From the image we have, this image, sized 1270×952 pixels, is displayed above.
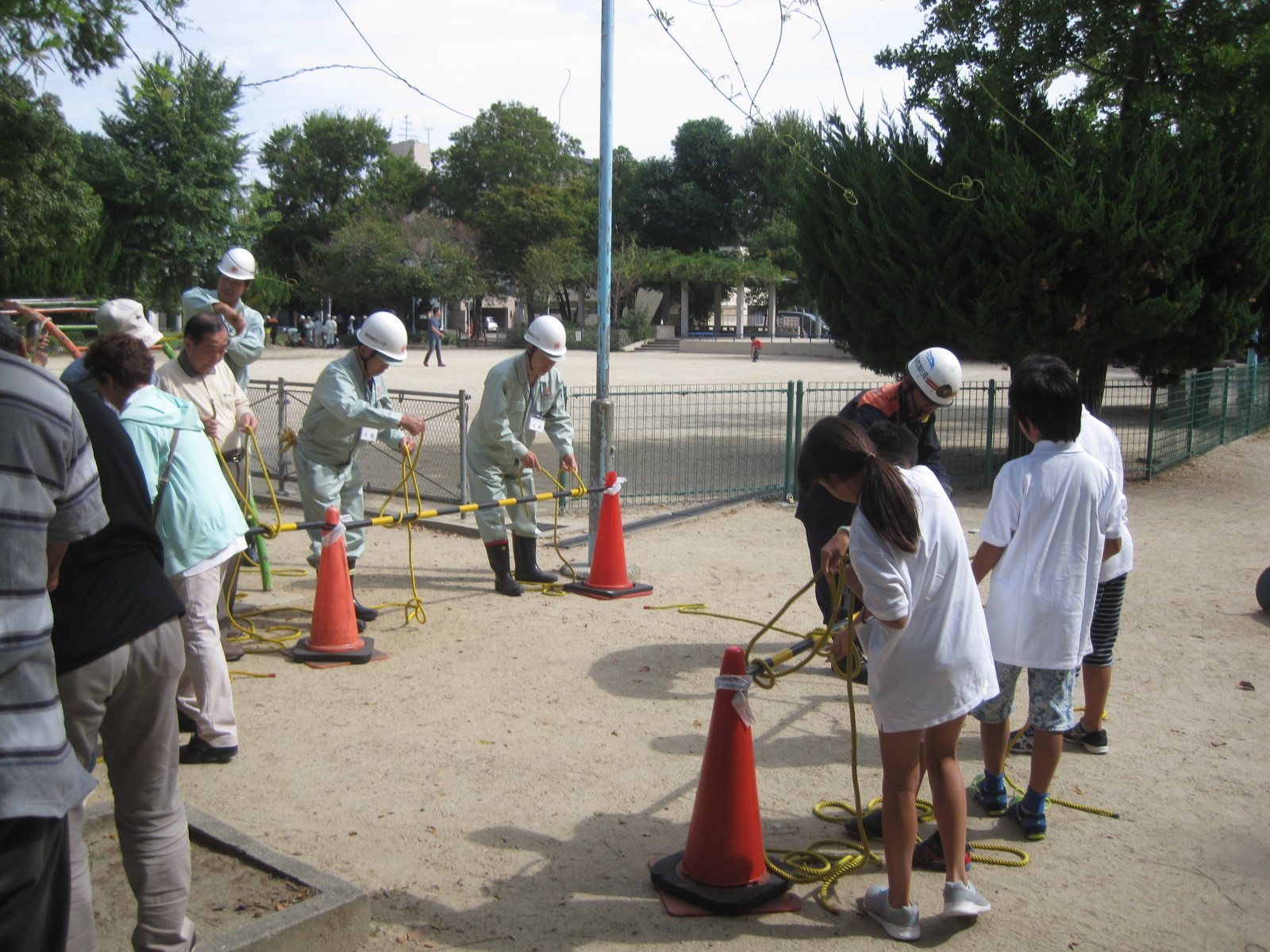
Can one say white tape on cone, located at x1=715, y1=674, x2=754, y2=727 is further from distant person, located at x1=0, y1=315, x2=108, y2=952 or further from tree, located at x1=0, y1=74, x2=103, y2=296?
tree, located at x1=0, y1=74, x2=103, y2=296

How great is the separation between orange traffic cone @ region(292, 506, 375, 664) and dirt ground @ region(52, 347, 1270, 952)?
13cm

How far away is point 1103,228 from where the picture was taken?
10.9m

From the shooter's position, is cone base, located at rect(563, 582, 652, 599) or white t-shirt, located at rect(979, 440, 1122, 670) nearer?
white t-shirt, located at rect(979, 440, 1122, 670)

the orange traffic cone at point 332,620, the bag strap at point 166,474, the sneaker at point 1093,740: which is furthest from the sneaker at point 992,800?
the orange traffic cone at point 332,620

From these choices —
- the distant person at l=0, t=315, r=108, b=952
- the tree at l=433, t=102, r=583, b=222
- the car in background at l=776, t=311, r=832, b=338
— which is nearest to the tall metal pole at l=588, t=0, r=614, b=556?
the distant person at l=0, t=315, r=108, b=952

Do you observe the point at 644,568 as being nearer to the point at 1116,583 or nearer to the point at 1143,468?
the point at 1116,583

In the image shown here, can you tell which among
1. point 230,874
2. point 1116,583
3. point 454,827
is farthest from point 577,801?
point 1116,583

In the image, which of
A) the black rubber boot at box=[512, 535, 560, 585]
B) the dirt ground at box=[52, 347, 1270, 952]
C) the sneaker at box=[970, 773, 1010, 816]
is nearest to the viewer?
the dirt ground at box=[52, 347, 1270, 952]

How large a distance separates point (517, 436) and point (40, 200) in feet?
55.1

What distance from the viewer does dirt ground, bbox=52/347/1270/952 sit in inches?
130

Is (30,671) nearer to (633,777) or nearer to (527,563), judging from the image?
(633,777)

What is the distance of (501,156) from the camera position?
69688mm

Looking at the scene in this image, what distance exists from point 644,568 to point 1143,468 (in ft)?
26.4

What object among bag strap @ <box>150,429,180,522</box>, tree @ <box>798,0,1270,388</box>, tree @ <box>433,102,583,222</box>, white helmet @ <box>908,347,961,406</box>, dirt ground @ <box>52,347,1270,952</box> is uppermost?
tree @ <box>433,102,583,222</box>
